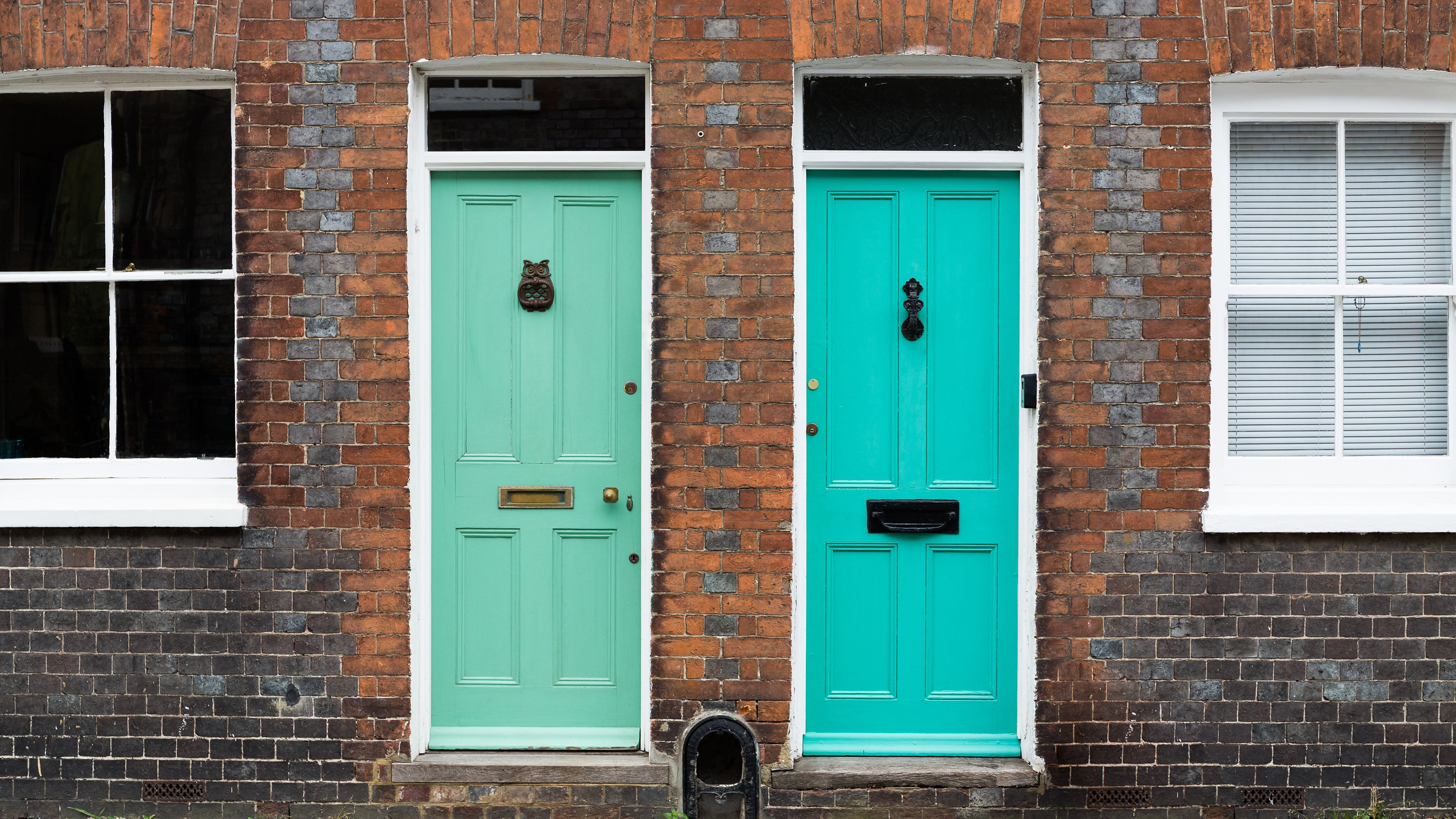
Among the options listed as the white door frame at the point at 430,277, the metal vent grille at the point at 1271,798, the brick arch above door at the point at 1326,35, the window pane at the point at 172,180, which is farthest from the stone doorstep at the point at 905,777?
the window pane at the point at 172,180

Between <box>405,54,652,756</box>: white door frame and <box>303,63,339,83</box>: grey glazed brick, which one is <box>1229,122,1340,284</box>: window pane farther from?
<box>303,63,339,83</box>: grey glazed brick

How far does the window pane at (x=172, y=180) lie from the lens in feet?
14.9

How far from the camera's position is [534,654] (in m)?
4.59

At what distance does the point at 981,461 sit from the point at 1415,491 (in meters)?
1.78

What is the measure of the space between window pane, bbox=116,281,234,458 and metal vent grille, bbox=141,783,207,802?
133 cm

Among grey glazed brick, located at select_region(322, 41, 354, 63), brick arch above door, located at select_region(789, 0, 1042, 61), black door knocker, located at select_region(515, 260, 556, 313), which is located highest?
brick arch above door, located at select_region(789, 0, 1042, 61)

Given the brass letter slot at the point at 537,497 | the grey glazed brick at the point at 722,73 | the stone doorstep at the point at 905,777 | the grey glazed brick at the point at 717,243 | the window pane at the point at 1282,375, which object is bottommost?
the stone doorstep at the point at 905,777

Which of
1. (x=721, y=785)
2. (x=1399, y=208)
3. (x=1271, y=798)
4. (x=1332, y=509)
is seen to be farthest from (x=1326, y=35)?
(x=721, y=785)

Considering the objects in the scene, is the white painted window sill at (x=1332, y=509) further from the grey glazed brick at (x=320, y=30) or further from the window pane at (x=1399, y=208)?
the grey glazed brick at (x=320, y=30)

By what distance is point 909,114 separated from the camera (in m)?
4.51

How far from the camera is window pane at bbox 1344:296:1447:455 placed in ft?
14.9

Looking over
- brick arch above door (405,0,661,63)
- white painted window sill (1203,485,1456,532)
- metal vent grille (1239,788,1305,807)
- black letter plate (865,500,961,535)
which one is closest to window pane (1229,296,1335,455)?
white painted window sill (1203,485,1456,532)

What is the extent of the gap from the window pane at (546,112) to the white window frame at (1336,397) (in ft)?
7.72

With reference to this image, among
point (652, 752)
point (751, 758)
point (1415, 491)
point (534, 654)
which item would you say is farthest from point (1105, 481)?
point (534, 654)
